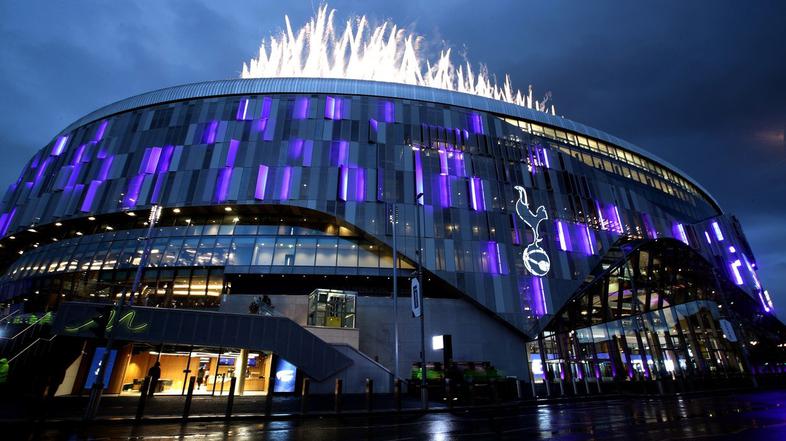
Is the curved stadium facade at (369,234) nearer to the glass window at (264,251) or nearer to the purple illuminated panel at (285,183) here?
the glass window at (264,251)

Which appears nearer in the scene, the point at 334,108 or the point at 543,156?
the point at 334,108

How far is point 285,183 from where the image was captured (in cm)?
3459

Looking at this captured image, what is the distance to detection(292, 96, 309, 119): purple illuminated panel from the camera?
38.5m

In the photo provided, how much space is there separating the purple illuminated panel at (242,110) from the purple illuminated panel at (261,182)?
7452mm

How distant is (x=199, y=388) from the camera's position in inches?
923

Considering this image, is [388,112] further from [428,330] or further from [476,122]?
[428,330]

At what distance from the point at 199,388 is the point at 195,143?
82.1ft

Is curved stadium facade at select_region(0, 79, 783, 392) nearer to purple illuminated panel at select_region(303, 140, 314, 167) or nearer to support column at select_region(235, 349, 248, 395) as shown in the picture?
purple illuminated panel at select_region(303, 140, 314, 167)

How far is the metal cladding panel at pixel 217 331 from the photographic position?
19703 millimetres

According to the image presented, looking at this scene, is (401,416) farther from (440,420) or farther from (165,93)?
(165,93)

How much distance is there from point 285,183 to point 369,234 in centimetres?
964

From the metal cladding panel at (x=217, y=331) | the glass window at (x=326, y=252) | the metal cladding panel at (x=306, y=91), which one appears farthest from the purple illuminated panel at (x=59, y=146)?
the glass window at (x=326, y=252)

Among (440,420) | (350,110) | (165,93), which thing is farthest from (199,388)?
(165,93)

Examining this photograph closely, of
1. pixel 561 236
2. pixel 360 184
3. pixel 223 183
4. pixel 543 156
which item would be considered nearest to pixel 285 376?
pixel 360 184
